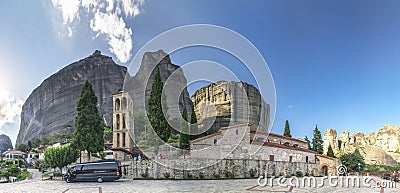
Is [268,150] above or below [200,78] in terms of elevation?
below

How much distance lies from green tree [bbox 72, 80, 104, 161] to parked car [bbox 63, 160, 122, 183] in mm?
7366

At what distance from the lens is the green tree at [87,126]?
105 feet

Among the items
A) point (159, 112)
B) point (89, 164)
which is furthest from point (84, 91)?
point (89, 164)

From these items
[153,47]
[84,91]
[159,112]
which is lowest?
[159,112]

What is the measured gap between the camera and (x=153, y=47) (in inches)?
1039

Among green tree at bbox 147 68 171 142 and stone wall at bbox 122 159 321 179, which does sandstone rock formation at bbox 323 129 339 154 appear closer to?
stone wall at bbox 122 159 321 179

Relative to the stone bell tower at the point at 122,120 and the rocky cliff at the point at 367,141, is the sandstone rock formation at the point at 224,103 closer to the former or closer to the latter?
the stone bell tower at the point at 122,120

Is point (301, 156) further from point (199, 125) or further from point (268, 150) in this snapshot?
point (199, 125)

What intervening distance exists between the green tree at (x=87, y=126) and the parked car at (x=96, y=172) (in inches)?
290

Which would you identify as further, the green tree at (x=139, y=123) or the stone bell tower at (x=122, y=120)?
the green tree at (x=139, y=123)

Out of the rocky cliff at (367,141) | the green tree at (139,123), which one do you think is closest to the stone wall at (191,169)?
the green tree at (139,123)

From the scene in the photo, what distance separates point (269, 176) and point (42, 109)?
128 meters

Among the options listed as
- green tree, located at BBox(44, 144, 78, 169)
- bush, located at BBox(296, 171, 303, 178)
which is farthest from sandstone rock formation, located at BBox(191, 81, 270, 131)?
green tree, located at BBox(44, 144, 78, 169)

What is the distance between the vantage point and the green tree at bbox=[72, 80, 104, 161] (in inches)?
1255
